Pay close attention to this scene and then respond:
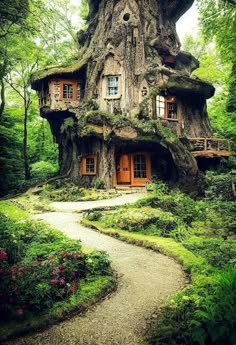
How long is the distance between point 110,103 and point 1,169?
10.0 meters

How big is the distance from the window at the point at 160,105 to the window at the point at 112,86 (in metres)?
3.48

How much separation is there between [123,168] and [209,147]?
22.9 feet

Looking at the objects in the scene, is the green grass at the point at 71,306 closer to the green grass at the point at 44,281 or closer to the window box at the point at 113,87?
the green grass at the point at 44,281

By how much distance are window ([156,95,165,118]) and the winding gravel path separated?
1747 centimetres

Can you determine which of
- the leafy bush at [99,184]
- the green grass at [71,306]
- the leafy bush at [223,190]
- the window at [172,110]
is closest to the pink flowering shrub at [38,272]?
the green grass at [71,306]

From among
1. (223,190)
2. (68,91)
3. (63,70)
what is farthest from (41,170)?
(223,190)

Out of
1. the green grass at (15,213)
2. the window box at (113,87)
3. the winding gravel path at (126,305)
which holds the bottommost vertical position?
the winding gravel path at (126,305)

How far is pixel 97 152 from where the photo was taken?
25281 millimetres

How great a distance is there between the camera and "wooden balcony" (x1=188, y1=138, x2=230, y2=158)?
24.3 meters

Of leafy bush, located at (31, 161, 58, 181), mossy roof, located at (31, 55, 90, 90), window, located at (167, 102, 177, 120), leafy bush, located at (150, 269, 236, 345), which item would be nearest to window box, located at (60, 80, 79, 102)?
mossy roof, located at (31, 55, 90, 90)

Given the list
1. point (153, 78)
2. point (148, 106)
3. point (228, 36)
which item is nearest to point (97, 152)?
point (148, 106)

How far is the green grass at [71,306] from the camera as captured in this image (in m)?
5.43

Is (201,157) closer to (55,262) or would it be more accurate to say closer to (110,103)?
(110,103)

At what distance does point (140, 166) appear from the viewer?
25875 mm
